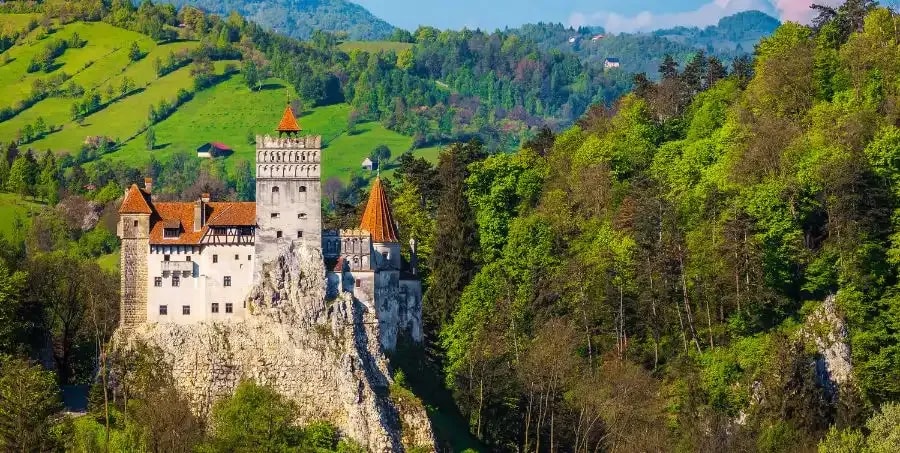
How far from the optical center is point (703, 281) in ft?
297

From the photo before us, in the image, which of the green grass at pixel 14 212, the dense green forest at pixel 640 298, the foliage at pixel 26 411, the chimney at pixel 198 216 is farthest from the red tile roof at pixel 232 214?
the green grass at pixel 14 212

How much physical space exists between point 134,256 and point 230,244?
5.08 metres

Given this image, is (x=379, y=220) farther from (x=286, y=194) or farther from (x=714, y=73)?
(x=714, y=73)

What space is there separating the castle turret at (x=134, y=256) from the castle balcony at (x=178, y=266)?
3.60 ft

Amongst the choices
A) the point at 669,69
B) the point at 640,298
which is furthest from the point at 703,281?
the point at 669,69

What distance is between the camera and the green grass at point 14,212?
141625 millimetres

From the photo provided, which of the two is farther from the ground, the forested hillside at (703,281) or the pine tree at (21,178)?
the pine tree at (21,178)

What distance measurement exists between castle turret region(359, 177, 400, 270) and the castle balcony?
34.6ft

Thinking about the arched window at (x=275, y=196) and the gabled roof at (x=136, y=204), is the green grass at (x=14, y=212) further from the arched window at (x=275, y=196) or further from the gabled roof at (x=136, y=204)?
the arched window at (x=275, y=196)

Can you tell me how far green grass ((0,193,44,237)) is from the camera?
141625 millimetres

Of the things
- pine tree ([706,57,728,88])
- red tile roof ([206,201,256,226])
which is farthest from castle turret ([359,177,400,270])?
pine tree ([706,57,728,88])

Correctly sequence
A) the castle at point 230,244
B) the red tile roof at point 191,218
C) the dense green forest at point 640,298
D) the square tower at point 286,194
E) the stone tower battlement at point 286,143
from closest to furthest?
the dense green forest at point 640,298 → the castle at point 230,244 → the square tower at point 286,194 → the red tile roof at point 191,218 → the stone tower battlement at point 286,143

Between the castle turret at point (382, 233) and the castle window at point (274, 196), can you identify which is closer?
the castle window at point (274, 196)

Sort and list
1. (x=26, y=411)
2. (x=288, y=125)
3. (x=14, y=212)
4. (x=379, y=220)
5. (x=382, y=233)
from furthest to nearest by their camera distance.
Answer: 1. (x=14, y=212)
2. (x=379, y=220)
3. (x=382, y=233)
4. (x=288, y=125)
5. (x=26, y=411)
